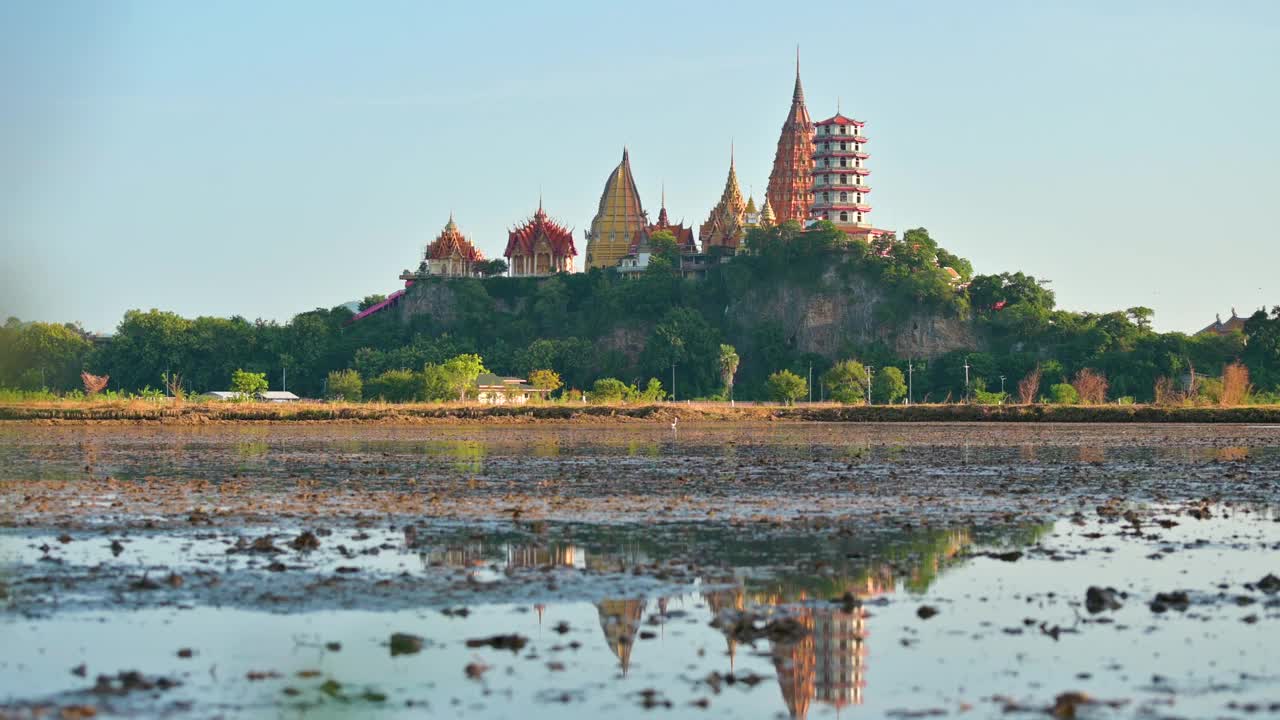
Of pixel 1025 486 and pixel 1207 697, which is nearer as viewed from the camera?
pixel 1207 697

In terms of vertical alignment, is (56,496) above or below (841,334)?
below

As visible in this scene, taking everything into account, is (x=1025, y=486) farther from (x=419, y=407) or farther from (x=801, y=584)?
(x=419, y=407)

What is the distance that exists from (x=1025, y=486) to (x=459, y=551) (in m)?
19.4

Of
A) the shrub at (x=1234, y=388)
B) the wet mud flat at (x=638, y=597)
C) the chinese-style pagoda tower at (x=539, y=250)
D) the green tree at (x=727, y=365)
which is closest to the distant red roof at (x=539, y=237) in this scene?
the chinese-style pagoda tower at (x=539, y=250)

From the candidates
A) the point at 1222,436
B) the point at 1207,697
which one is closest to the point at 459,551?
the point at 1207,697

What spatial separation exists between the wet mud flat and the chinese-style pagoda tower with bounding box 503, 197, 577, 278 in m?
137

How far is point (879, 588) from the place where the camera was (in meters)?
22.3

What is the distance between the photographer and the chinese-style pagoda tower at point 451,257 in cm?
17888

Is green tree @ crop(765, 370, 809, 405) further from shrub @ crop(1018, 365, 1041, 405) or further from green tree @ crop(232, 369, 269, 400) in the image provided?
green tree @ crop(232, 369, 269, 400)

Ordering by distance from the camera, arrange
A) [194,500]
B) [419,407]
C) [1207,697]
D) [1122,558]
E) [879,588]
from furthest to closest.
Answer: [419,407]
[194,500]
[1122,558]
[879,588]
[1207,697]

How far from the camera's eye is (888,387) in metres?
140

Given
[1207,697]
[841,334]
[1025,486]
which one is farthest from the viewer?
[841,334]

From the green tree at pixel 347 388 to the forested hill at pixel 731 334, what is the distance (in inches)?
474

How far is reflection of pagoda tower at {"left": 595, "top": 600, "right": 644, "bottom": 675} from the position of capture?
18.1 metres
